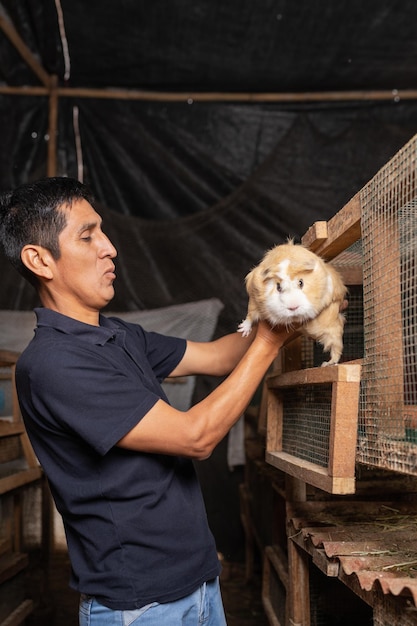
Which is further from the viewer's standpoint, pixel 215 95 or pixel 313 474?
pixel 215 95

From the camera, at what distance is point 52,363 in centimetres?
190

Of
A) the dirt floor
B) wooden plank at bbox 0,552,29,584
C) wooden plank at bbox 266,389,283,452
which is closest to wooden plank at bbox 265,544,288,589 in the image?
wooden plank at bbox 266,389,283,452

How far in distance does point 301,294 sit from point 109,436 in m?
0.78

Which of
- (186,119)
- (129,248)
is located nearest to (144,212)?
(129,248)

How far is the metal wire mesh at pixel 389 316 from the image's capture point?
172 centimetres

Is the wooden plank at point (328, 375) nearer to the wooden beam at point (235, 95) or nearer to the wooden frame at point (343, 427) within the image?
the wooden frame at point (343, 427)

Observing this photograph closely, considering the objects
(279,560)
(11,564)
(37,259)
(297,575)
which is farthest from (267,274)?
(11,564)

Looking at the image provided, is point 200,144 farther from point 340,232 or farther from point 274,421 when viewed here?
point 340,232

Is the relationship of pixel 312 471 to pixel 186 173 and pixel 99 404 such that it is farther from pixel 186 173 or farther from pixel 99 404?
pixel 186 173

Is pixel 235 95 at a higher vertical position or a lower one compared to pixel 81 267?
higher

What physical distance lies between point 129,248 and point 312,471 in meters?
3.40

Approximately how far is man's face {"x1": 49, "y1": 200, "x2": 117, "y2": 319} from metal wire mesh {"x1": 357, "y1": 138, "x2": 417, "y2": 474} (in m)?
0.88

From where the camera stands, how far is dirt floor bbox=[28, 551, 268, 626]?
4551 mm

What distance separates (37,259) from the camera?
216 cm
